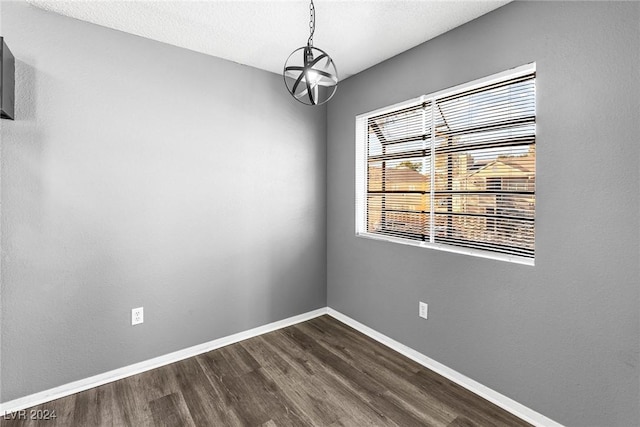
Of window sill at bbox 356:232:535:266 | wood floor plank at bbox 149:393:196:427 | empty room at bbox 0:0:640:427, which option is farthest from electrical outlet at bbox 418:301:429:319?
wood floor plank at bbox 149:393:196:427

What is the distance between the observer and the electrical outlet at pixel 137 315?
2346mm

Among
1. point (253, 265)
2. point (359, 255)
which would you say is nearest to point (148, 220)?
point (253, 265)

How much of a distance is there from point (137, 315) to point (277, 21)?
2433mm

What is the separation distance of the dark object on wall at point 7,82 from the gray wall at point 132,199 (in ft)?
0.24

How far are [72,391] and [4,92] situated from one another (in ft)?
6.47

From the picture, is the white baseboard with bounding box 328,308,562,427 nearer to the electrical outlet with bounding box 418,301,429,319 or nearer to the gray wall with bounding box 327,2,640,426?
the gray wall with bounding box 327,2,640,426

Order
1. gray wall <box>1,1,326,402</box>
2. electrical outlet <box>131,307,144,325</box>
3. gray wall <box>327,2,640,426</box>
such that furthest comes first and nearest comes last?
electrical outlet <box>131,307,144,325</box> < gray wall <box>1,1,326,402</box> < gray wall <box>327,2,640,426</box>

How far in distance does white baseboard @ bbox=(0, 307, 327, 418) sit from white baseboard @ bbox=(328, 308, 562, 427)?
91 centimetres

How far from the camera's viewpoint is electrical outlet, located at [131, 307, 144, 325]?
2.35 metres

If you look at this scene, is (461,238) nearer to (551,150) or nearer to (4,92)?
(551,150)

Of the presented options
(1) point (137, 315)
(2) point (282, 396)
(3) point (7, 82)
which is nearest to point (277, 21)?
(3) point (7, 82)

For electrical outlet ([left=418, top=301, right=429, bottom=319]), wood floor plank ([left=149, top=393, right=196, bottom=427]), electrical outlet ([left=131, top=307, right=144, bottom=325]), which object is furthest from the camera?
electrical outlet ([left=418, top=301, right=429, bottom=319])

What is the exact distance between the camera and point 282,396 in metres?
2.10

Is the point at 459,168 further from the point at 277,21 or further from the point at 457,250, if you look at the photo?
the point at 277,21
